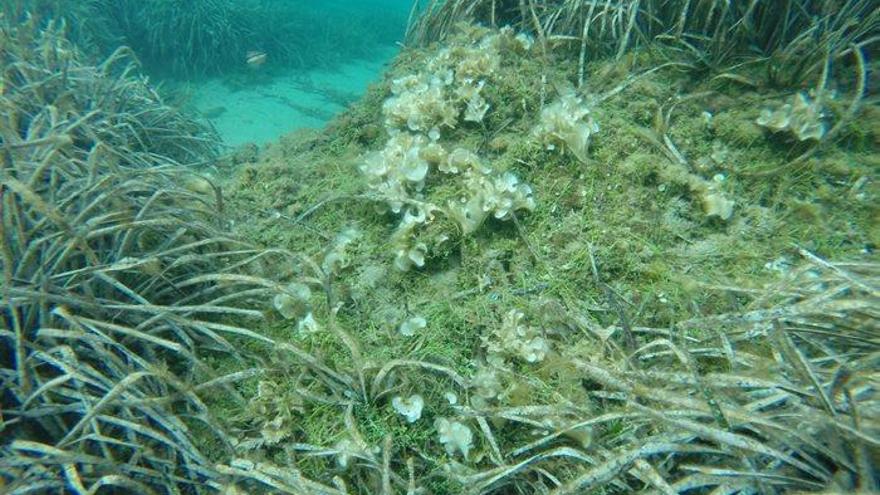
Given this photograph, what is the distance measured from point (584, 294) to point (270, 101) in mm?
9151

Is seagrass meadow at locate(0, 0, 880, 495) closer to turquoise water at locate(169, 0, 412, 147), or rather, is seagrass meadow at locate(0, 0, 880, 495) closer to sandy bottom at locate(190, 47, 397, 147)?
sandy bottom at locate(190, 47, 397, 147)

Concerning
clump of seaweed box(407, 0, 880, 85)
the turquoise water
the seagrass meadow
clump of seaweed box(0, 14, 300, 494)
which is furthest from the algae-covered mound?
the turquoise water

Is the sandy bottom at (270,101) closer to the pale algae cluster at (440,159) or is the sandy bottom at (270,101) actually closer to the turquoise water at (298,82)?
the turquoise water at (298,82)

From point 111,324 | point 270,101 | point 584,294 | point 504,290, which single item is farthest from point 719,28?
point 270,101

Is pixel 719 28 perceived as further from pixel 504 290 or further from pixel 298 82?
pixel 298 82

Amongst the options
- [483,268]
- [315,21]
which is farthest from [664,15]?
[315,21]

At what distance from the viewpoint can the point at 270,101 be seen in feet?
33.2

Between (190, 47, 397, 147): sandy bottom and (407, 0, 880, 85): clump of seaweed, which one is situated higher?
(407, 0, 880, 85): clump of seaweed

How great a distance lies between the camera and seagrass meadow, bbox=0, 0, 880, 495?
197 centimetres

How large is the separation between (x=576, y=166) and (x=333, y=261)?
1628 millimetres

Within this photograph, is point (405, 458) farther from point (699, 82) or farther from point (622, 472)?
point (699, 82)

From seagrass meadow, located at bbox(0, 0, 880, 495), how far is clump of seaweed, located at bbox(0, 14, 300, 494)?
0.02m

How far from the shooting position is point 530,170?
10.7 feet

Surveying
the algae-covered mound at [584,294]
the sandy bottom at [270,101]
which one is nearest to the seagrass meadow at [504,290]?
the algae-covered mound at [584,294]
